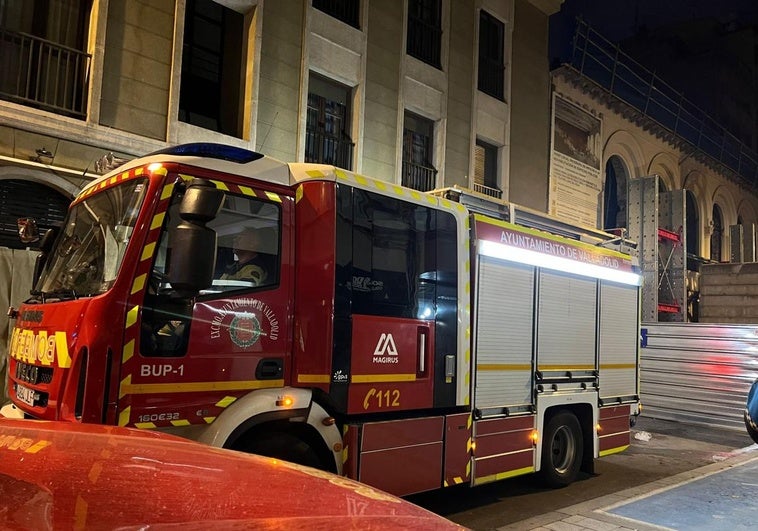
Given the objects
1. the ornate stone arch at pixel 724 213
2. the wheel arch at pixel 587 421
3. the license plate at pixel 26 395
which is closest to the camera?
the license plate at pixel 26 395

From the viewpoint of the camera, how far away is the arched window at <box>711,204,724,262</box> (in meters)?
28.0

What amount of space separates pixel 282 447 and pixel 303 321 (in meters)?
0.91

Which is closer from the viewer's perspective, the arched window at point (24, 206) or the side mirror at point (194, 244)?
the side mirror at point (194, 244)

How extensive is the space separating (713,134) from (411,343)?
27029 mm

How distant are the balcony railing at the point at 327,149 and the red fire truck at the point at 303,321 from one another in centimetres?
620

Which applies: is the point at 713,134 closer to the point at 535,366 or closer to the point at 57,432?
the point at 535,366

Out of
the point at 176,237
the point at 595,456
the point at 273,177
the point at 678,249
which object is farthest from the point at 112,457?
the point at 678,249

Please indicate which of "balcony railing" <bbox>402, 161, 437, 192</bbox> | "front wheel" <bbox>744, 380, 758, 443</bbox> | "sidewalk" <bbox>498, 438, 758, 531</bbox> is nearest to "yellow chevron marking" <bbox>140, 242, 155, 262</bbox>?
"sidewalk" <bbox>498, 438, 758, 531</bbox>

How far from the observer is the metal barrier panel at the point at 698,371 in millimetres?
12375

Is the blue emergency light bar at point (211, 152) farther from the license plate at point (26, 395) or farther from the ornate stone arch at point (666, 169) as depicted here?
the ornate stone arch at point (666, 169)

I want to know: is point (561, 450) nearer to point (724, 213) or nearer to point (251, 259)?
point (251, 259)

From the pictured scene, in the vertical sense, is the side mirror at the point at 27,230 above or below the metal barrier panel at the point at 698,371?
above

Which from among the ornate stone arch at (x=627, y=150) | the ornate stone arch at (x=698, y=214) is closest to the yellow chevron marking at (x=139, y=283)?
the ornate stone arch at (x=627, y=150)

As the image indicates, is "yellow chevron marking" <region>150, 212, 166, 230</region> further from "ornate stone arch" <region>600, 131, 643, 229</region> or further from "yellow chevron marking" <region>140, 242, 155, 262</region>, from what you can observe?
"ornate stone arch" <region>600, 131, 643, 229</region>
